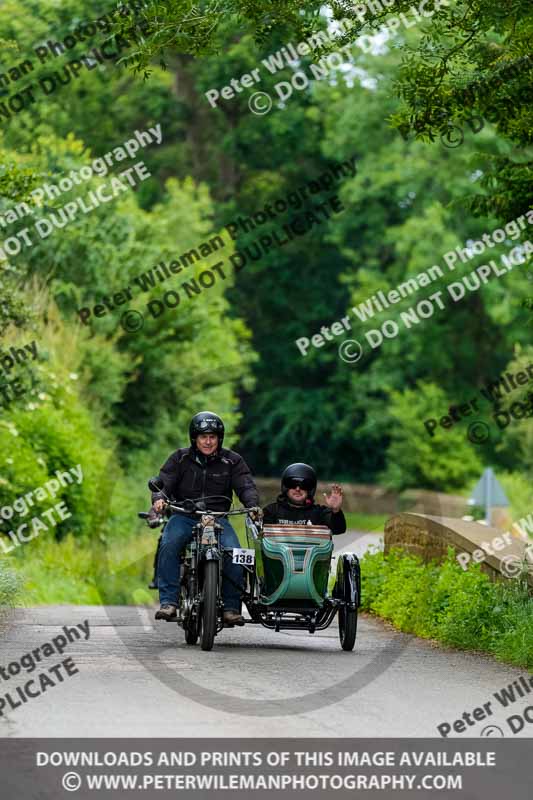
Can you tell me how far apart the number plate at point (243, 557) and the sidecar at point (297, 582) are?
0.13m

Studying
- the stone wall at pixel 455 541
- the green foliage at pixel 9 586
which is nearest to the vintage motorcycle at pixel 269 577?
the stone wall at pixel 455 541

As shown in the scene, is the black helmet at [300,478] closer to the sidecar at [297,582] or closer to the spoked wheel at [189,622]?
the sidecar at [297,582]

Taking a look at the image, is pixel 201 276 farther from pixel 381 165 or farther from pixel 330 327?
pixel 330 327

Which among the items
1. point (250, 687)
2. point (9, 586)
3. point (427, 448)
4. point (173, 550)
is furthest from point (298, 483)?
point (427, 448)

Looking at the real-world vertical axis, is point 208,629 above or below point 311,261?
below

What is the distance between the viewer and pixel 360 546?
37.9 metres

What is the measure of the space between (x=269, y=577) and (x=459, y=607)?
87.7 inches

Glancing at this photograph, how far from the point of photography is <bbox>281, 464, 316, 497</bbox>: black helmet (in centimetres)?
1409

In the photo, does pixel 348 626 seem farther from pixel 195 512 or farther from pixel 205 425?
pixel 205 425

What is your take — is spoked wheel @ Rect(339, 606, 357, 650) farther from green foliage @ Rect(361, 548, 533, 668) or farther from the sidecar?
green foliage @ Rect(361, 548, 533, 668)

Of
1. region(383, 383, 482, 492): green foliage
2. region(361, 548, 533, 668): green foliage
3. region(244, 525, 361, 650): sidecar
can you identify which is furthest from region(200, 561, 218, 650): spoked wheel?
region(383, 383, 482, 492): green foliage

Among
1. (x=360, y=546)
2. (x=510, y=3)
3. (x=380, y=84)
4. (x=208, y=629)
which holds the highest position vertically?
(x=380, y=84)
